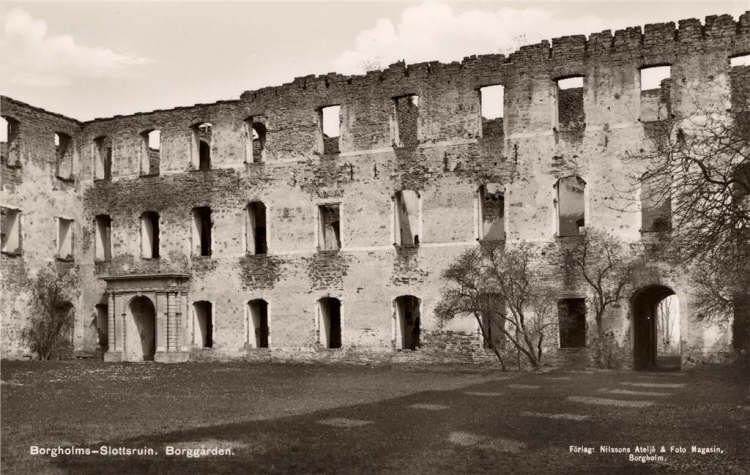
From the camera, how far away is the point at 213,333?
2869 centimetres

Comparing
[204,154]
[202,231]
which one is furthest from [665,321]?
[202,231]

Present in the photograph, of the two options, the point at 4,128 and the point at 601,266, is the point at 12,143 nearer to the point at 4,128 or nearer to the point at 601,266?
the point at 4,128

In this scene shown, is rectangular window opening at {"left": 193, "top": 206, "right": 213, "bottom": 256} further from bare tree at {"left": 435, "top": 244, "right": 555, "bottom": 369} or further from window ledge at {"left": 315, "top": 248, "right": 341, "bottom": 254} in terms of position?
bare tree at {"left": 435, "top": 244, "right": 555, "bottom": 369}

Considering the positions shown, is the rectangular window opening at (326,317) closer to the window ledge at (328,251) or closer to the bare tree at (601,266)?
the window ledge at (328,251)

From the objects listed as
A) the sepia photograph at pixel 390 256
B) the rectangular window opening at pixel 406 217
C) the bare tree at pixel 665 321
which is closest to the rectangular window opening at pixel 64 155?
the sepia photograph at pixel 390 256

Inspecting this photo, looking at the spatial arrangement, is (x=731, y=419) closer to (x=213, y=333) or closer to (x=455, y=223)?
(x=455, y=223)

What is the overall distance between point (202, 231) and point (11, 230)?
21.2 ft

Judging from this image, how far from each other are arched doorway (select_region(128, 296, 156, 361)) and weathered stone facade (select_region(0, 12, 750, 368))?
0.11 meters

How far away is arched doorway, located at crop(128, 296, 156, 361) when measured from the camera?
2942cm

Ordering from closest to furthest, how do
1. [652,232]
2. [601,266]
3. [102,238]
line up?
1. [652,232]
2. [601,266]
3. [102,238]

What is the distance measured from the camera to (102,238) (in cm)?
3133

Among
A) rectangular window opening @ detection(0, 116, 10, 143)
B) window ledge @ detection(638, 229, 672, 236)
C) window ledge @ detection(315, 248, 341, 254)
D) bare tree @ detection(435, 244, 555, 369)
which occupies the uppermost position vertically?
rectangular window opening @ detection(0, 116, 10, 143)

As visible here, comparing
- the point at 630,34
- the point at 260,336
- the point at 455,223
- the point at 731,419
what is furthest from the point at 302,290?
the point at 731,419

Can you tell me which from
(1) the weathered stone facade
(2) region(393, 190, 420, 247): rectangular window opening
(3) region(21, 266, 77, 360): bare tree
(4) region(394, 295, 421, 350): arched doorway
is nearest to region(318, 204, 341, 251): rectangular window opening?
(1) the weathered stone facade
